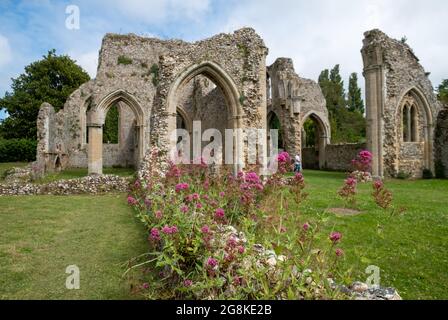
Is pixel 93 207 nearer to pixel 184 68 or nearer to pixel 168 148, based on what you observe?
pixel 168 148

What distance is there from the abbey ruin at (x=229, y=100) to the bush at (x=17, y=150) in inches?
470

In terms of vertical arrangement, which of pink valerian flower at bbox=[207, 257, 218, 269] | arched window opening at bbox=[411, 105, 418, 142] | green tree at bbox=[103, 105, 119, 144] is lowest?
pink valerian flower at bbox=[207, 257, 218, 269]

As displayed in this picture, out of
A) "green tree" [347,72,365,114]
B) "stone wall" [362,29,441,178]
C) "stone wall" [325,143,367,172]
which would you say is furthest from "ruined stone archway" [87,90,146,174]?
"green tree" [347,72,365,114]

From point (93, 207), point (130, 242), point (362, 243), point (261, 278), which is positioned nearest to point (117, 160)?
point (93, 207)

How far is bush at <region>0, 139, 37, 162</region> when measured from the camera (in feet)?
99.6

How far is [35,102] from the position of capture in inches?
1268

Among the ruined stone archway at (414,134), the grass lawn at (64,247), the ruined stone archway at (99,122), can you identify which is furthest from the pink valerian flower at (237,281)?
the ruined stone archway at (99,122)

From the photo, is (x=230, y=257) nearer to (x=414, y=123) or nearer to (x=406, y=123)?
(x=414, y=123)

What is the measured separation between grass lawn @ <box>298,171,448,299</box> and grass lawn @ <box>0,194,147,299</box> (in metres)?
2.83

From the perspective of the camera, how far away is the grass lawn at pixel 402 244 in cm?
380

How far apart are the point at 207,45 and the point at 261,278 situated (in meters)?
11.1

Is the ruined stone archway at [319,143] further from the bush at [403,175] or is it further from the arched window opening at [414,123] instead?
the bush at [403,175]

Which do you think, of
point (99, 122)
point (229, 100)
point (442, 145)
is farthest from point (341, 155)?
point (99, 122)

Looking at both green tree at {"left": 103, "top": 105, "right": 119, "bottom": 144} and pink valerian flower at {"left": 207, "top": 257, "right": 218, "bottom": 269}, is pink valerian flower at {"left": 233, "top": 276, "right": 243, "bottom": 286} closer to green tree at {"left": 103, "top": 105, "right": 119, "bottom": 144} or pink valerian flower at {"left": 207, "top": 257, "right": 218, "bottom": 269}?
pink valerian flower at {"left": 207, "top": 257, "right": 218, "bottom": 269}
